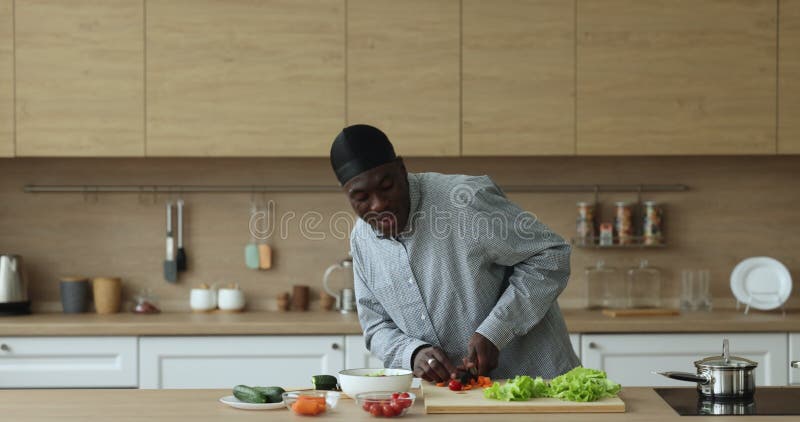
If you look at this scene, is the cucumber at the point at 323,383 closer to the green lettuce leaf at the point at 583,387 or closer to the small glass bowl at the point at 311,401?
the small glass bowl at the point at 311,401

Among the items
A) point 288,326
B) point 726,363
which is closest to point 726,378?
point 726,363

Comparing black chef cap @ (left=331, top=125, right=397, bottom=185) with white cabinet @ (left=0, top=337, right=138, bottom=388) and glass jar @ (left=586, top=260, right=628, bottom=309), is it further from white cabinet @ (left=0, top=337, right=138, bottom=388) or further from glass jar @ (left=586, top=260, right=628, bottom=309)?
glass jar @ (left=586, top=260, right=628, bottom=309)

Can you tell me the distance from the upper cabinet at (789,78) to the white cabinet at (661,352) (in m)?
0.81

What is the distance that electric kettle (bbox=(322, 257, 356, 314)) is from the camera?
155 inches

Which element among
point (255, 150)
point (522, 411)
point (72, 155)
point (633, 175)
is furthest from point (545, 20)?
point (522, 411)

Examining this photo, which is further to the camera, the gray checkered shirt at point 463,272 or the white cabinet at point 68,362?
the white cabinet at point 68,362

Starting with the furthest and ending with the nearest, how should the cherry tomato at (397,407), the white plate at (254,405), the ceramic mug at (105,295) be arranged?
1. the ceramic mug at (105,295)
2. the white plate at (254,405)
3. the cherry tomato at (397,407)

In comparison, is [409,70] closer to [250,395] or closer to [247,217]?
[247,217]

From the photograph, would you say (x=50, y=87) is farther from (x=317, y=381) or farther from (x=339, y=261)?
(x=317, y=381)

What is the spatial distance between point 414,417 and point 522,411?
Result: 0.22 metres

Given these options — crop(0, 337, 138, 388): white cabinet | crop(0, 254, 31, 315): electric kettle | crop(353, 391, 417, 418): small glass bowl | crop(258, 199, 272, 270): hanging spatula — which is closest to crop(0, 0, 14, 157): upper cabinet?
crop(0, 254, 31, 315): electric kettle

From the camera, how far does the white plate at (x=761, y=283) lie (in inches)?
152

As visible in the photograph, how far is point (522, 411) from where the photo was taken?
1901mm

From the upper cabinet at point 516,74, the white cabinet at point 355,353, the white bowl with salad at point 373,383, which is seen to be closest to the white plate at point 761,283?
the upper cabinet at point 516,74
